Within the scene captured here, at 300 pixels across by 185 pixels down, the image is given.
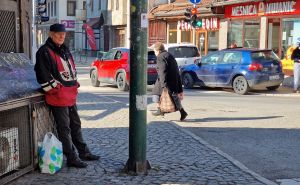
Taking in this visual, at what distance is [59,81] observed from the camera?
604 cm

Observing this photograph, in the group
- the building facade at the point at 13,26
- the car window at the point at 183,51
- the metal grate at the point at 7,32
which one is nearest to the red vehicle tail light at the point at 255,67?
the car window at the point at 183,51

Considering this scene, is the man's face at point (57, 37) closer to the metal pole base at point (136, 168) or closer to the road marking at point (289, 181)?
the metal pole base at point (136, 168)

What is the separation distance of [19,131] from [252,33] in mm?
21205

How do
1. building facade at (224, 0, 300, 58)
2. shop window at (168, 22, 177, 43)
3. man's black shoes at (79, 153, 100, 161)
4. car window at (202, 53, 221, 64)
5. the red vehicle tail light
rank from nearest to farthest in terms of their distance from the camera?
man's black shoes at (79, 153, 100, 161), the red vehicle tail light, car window at (202, 53, 221, 64), building facade at (224, 0, 300, 58), shop window at (168, 22, 177, 43)

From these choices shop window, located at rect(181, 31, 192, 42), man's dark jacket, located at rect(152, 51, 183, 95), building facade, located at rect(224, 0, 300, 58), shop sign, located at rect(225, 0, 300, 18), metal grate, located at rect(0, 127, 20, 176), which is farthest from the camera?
shop window, located at rect(181, 31, 192, 42)

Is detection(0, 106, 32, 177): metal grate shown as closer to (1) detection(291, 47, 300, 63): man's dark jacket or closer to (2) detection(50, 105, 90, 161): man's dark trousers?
(2) detection(50, 105, 90, 161): man's dark trousers

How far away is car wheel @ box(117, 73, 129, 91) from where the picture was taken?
59.0 ft

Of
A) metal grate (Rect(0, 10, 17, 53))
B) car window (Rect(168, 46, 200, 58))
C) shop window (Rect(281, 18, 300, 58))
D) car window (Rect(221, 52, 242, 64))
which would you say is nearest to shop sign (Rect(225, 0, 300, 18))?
shop window (Rect(281, 18, 300, 58))

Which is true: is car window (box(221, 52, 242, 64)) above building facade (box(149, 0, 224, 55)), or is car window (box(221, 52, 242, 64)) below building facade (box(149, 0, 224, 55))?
below

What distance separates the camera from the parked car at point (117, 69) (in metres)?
17.8

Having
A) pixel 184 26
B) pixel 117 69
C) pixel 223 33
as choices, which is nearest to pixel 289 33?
pixel 223 33

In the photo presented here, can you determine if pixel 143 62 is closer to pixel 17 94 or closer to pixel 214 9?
pixel 17 94

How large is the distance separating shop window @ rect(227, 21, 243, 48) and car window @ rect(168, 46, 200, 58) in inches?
247

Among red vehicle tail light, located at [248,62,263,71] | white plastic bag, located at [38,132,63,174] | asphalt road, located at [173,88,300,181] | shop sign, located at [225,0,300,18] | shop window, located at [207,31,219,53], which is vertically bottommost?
asphalt road, located at [173,88,300,181]
